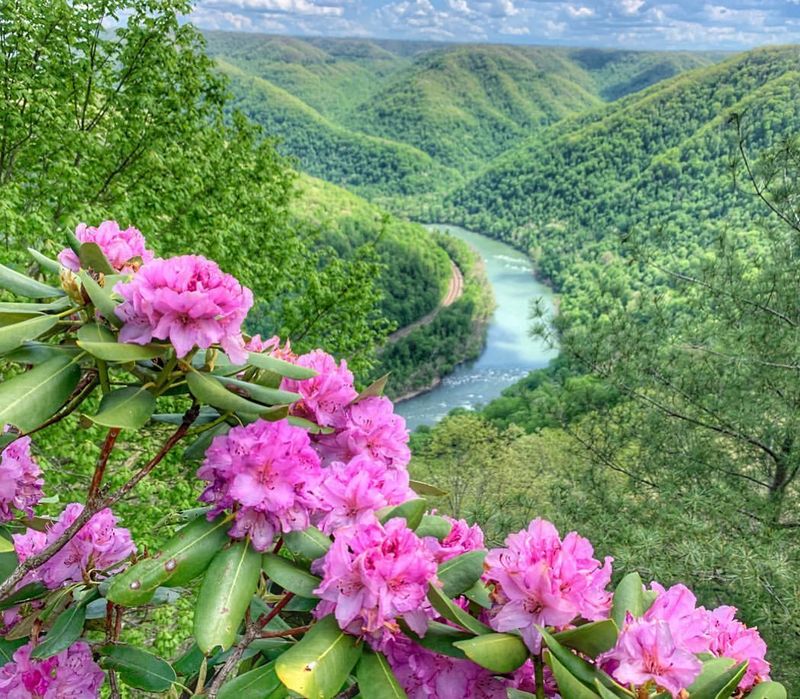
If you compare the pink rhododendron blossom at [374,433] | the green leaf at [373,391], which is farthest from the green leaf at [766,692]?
the green leaf at [373,391]

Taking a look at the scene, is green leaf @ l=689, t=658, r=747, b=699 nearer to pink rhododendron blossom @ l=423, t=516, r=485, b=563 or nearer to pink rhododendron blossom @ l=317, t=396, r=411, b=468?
pink rhododendron blossom @ l=423, t=516, r=485, b=563

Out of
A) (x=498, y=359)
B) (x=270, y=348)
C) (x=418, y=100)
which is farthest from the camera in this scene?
(x=418, y=100)

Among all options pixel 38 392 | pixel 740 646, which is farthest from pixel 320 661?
pixel 740 646

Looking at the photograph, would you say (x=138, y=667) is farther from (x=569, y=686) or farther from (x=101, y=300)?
(x=569, y=686)

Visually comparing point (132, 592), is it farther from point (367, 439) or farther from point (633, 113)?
point (633, 113)

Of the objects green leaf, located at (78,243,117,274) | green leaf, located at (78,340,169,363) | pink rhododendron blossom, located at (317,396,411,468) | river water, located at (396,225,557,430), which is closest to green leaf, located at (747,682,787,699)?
pink rhododendron blossom, located at (317,396,411,468)

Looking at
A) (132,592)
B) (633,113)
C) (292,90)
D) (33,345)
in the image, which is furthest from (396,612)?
(292,90)
